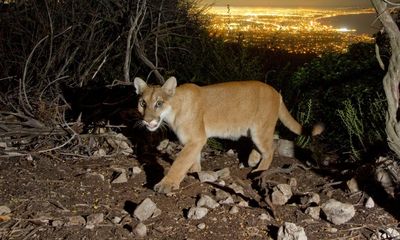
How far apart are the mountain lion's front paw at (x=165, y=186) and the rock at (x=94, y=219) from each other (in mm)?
779

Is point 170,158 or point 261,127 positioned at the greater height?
point 261,127

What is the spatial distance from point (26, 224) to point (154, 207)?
1174 millimetres

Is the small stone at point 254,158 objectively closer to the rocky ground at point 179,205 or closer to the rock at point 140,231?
the rocky ground at point 179,205

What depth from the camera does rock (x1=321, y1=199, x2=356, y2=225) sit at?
15.1ft

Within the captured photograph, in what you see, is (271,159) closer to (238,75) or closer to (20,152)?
(238,75)

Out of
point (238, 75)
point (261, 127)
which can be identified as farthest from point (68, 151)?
→ point (238, 75)

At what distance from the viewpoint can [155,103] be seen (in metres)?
5.44

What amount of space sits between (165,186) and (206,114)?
114 cm

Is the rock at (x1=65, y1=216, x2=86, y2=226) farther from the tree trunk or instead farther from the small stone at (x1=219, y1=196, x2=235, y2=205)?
the tree trunk

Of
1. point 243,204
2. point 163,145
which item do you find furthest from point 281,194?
point 163,145

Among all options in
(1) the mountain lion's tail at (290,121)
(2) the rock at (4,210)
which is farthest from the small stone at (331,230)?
(2) the rock at (4,210)

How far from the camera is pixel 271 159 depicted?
633 cm

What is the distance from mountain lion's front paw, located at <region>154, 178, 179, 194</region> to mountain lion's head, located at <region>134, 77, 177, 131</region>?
0.58 meters

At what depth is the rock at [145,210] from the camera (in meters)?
4.64
